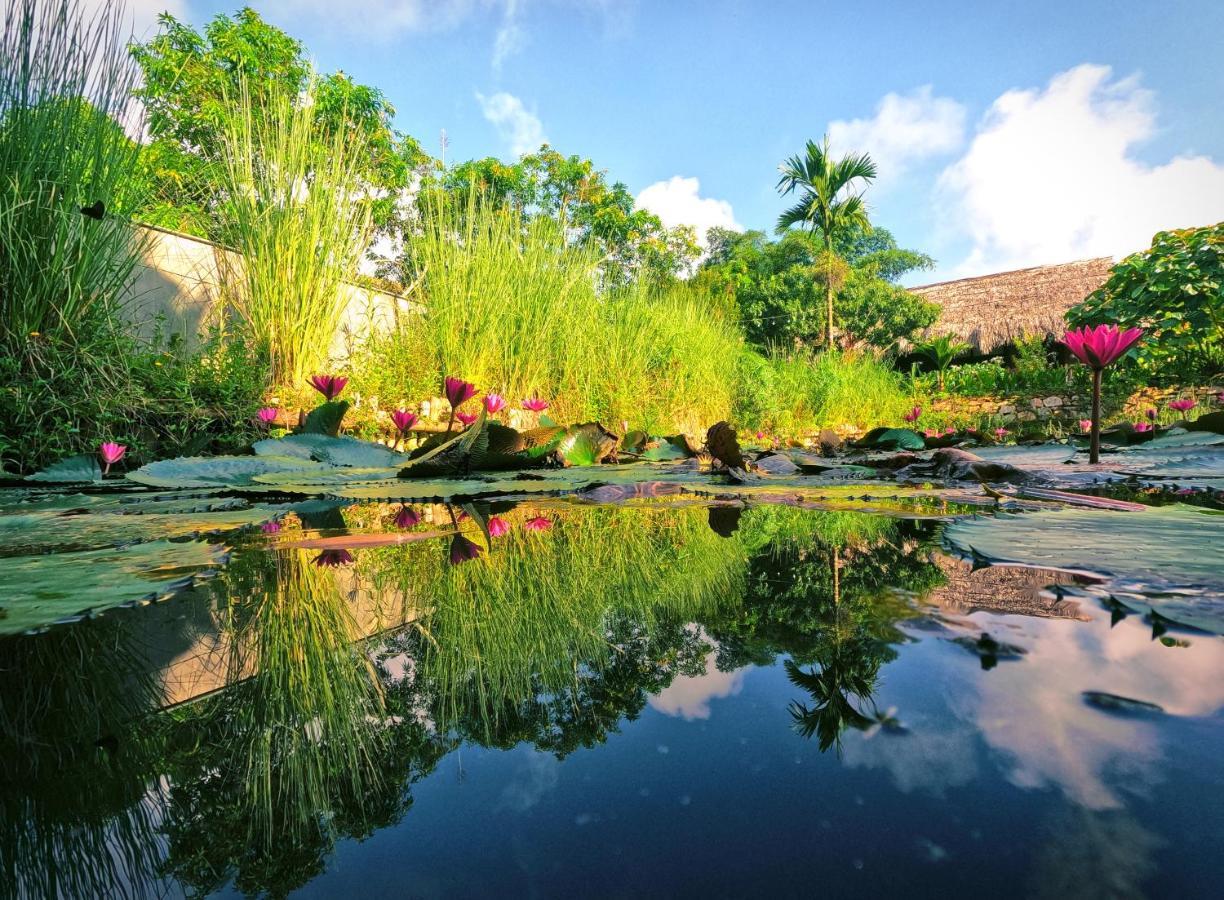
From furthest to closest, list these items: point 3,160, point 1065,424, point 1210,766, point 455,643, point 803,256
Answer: point 803,256, point 1065,424, point 3,160, point 455,643, point 1210,766

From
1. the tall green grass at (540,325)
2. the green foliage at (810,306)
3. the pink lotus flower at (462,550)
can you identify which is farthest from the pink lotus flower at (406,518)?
the green foliage at (810,306)

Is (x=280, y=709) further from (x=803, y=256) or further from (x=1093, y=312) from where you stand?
(x=803, y=256)

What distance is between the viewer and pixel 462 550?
2.74 ft

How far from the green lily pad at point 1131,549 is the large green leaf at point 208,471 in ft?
4.94

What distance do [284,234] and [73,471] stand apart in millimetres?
2041

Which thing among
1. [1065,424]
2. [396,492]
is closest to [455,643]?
[396,492]

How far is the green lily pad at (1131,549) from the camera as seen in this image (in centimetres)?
46

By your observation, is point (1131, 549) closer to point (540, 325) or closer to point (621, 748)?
point (621, 748)

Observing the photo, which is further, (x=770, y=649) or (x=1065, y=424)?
(x=1065, y=424)

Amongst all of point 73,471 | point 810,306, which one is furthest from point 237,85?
point 810,306

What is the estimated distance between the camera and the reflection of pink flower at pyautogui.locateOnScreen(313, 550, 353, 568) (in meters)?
0.73

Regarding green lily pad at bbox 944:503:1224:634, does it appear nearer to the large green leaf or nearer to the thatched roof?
the large green leaf

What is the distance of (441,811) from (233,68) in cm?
1329

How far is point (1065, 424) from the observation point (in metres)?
7.72
